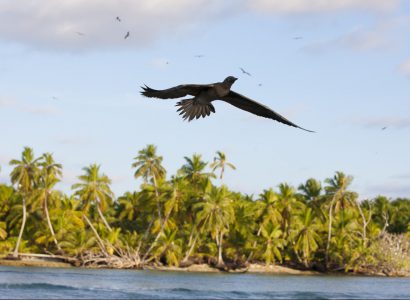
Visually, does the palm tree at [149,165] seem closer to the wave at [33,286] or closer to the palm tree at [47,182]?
the palm tree at [47,182]

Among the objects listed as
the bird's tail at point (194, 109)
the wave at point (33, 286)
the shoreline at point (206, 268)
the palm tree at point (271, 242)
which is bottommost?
the wave at point (33, 286)

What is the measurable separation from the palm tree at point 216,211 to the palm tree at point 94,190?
7.36 meters

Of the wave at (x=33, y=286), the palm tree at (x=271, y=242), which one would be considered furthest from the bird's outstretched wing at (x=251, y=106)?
the palm tree at (x=271, y=242)

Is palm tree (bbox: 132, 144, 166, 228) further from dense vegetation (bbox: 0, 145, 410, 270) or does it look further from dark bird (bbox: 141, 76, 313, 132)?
dark bird (bbox: 141, 76, 313, 132)

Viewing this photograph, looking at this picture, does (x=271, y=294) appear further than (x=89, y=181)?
No

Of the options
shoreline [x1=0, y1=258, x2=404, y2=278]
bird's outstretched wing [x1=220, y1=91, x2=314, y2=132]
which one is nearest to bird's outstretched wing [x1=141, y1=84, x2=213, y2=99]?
bird's outstretched wing [x1=220, y1=91, x2=314, y2=132]

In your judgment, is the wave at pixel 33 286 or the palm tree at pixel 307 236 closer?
the wave at pixel 33 286

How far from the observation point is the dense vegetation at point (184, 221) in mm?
61656

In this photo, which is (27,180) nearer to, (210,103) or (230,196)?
(230,196)

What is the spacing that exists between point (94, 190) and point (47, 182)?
3728 millimetres

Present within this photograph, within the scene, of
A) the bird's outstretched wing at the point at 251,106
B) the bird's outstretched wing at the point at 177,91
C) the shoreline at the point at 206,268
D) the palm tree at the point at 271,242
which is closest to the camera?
the bird's outstretched wing at the point at 177,91

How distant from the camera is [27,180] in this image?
61.4m

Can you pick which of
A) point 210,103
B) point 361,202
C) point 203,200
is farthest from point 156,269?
point 210,103

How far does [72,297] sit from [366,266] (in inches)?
1603
